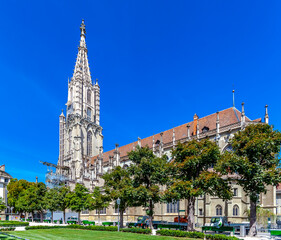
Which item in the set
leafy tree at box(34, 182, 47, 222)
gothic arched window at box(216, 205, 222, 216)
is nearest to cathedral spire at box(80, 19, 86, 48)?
leafy tree at box(34, 182, 47, 222)

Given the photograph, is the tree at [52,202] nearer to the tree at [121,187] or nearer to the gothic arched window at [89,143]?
the tree at [121,187]

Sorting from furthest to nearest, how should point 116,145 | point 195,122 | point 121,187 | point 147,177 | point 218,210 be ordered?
point 116,145 → point 195,122 → point 218,210 → point 121,187 → point 147,177

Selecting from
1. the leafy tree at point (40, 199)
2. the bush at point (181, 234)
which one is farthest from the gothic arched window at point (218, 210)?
the leafy tree at point (40, 199)

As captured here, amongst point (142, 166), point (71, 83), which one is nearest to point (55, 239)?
point (142, 166)

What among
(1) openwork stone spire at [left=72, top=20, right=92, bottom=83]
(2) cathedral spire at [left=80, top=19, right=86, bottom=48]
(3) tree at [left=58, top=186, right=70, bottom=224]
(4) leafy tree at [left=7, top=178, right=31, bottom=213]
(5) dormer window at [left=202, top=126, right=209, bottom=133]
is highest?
(2) cathedral spire at [left=80, top=19, right=86, bottom=48]

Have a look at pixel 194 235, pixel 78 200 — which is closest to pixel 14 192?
pixel 78 200

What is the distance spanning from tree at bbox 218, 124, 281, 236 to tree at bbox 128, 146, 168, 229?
25.2ft

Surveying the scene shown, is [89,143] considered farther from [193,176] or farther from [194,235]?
[194,235]

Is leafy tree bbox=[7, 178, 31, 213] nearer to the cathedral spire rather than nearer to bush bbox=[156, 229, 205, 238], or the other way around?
the cathedral spire

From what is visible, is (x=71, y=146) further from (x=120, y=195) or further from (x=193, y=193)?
(x=193, y=193)

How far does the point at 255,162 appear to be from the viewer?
26.0 metres

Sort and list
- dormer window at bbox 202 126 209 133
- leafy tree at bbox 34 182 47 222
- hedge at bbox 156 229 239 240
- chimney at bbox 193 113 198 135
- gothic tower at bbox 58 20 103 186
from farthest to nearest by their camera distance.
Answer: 1. gothic tower at bbox 58 20 103 186
2. leafy tree at bbox 34 182 47 222
3. chimney at bbox 193 113 198 135
4. dormer window at bbox 202 126 209 133
5. hedge at bbox 156 229 239 240

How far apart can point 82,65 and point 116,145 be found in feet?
136

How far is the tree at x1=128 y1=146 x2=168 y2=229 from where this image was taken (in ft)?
94.5
